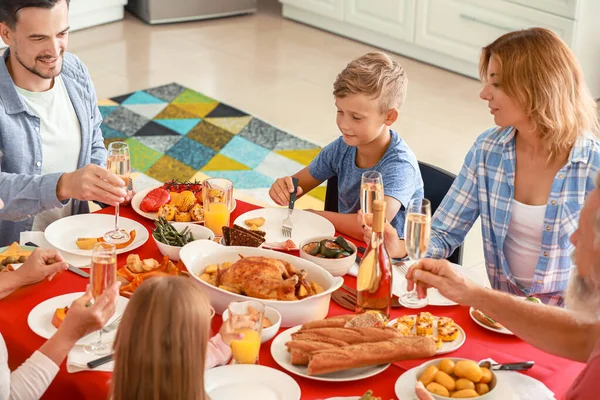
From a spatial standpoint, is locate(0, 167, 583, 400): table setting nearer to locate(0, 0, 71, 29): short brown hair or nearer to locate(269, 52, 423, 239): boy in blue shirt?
locate(269, 52, 423, 239): boy in blue shirt

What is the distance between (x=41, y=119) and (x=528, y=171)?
1.59m

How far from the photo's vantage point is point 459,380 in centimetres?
179

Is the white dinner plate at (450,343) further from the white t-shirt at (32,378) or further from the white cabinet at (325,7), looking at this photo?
the white cabinet at (325,7)

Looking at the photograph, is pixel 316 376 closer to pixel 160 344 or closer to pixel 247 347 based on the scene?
pixel 247 347

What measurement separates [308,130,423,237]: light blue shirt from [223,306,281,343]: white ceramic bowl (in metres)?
0.84

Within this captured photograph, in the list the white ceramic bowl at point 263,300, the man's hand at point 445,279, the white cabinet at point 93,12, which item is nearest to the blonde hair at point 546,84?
the man's hand at point 445,279

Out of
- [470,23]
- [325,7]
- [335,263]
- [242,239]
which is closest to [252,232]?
[242,239]

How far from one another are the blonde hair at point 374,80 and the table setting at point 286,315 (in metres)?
0.51

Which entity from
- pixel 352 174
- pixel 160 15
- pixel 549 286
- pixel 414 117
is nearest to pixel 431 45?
pixel 414 117

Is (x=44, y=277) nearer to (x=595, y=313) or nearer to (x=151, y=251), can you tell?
(x=151, y=251)

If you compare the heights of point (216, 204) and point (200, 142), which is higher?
point (216, 204)

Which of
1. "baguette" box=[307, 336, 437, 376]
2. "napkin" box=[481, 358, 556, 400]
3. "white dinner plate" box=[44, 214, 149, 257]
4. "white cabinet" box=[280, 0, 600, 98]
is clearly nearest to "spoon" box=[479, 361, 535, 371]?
"napkin" box=[481, 358, 556, 400]

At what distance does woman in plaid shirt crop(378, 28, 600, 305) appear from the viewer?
2.44 metres

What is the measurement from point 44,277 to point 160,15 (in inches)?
212
